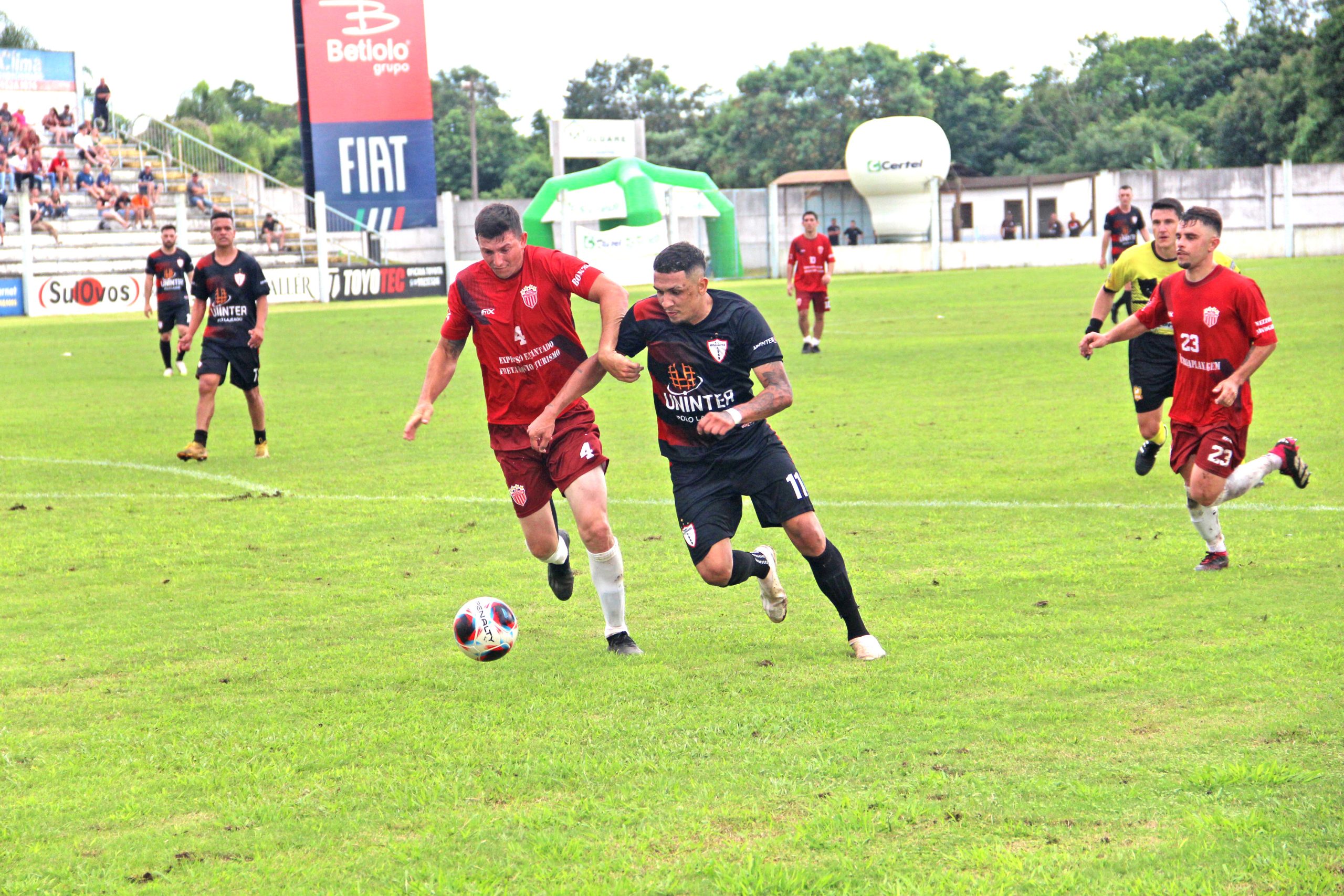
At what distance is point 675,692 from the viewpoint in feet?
18.7

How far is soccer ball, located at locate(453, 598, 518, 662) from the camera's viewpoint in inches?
241

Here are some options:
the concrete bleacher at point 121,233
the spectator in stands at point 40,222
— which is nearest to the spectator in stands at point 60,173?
the concrete bleacher at point 121,233

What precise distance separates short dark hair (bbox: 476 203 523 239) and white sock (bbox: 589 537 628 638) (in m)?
1.53

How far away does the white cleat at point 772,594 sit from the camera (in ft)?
21.6

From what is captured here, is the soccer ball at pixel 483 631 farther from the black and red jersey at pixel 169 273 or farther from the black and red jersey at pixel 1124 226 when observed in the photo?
the black and red jersey at pixel 169 273

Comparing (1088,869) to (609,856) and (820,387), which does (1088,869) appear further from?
(820,387)

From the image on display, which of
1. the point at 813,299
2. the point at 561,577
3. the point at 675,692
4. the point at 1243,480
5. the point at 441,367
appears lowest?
the point at 675,692

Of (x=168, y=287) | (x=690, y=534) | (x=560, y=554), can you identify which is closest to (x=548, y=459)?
(x=560, y=554)

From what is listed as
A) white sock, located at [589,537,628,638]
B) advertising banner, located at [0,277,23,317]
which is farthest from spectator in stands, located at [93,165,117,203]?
white sock, located at [589,537,628,638]

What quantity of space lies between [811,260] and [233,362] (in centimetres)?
1134

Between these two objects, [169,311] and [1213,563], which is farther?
[169,311]

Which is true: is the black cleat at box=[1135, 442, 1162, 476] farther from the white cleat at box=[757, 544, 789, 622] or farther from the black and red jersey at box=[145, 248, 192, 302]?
the black and red jersey at box=[145, 248, 192, 302]

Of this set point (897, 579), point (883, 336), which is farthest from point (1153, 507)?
point (883, 336)

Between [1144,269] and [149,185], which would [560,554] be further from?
[149,185]
